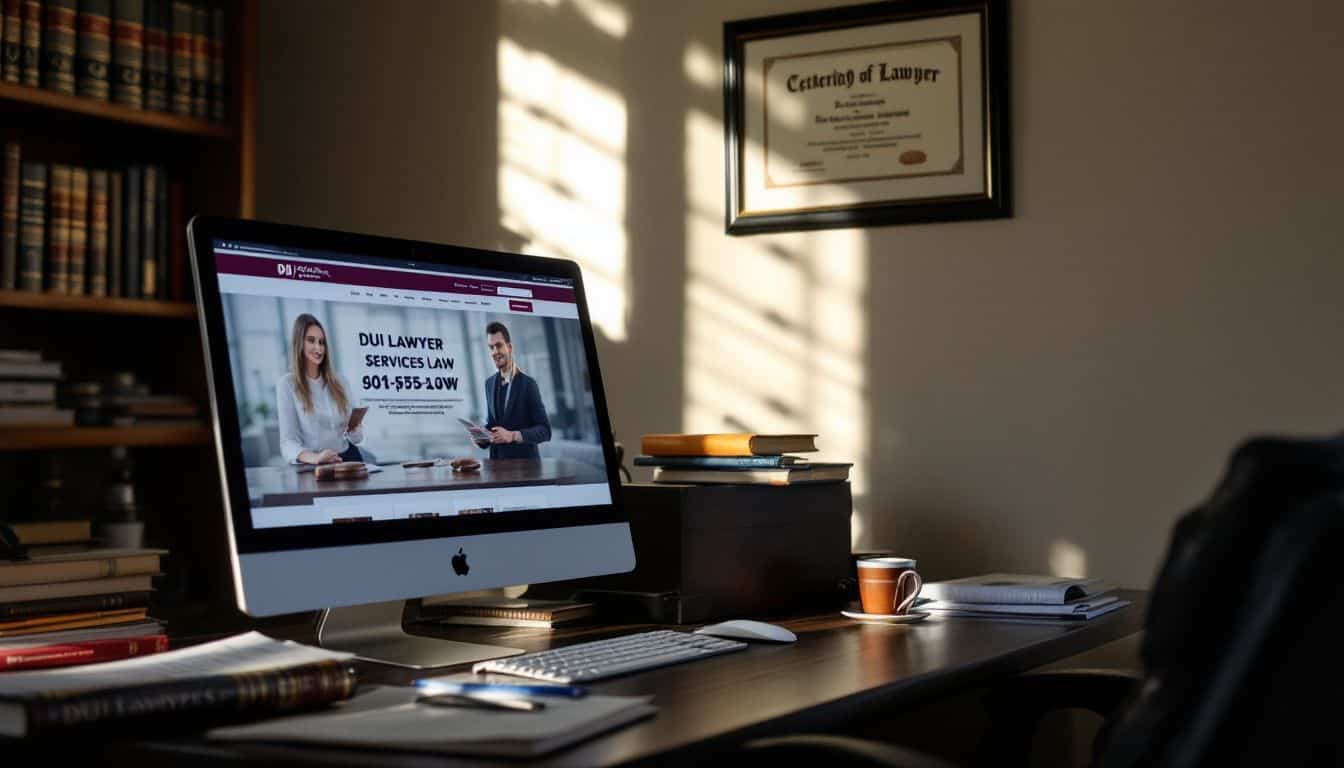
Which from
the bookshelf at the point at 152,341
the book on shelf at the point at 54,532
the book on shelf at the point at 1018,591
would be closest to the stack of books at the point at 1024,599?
the book on shelf at the point at 1018,591

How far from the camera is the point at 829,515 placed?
7.32ft

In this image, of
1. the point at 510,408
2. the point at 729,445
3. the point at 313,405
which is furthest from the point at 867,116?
the point at 313,405

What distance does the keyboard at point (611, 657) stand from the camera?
144 centimetres

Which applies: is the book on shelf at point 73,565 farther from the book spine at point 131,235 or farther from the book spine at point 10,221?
the book spine at point 131,235

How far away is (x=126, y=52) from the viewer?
112 inches

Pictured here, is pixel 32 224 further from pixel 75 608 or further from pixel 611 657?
pixel 611 657

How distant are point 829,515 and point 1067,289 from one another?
57cm

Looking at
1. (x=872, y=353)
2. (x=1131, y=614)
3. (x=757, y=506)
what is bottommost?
(x=1131, y=614)

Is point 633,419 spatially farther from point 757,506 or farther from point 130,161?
point 130,161

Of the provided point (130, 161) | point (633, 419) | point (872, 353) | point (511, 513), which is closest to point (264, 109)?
point (130, 161)

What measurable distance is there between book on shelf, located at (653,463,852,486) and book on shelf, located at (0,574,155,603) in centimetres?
80

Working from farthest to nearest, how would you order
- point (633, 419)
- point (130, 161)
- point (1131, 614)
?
point (130, 161) → point (633, 419) → point (1131, 614)

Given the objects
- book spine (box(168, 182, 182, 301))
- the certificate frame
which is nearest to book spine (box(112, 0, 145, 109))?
book spine (box(168, 182, 182, 301))

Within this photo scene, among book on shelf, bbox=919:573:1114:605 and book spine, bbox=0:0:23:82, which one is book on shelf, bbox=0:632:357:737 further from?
book spine, bbox=0:0:23:82
